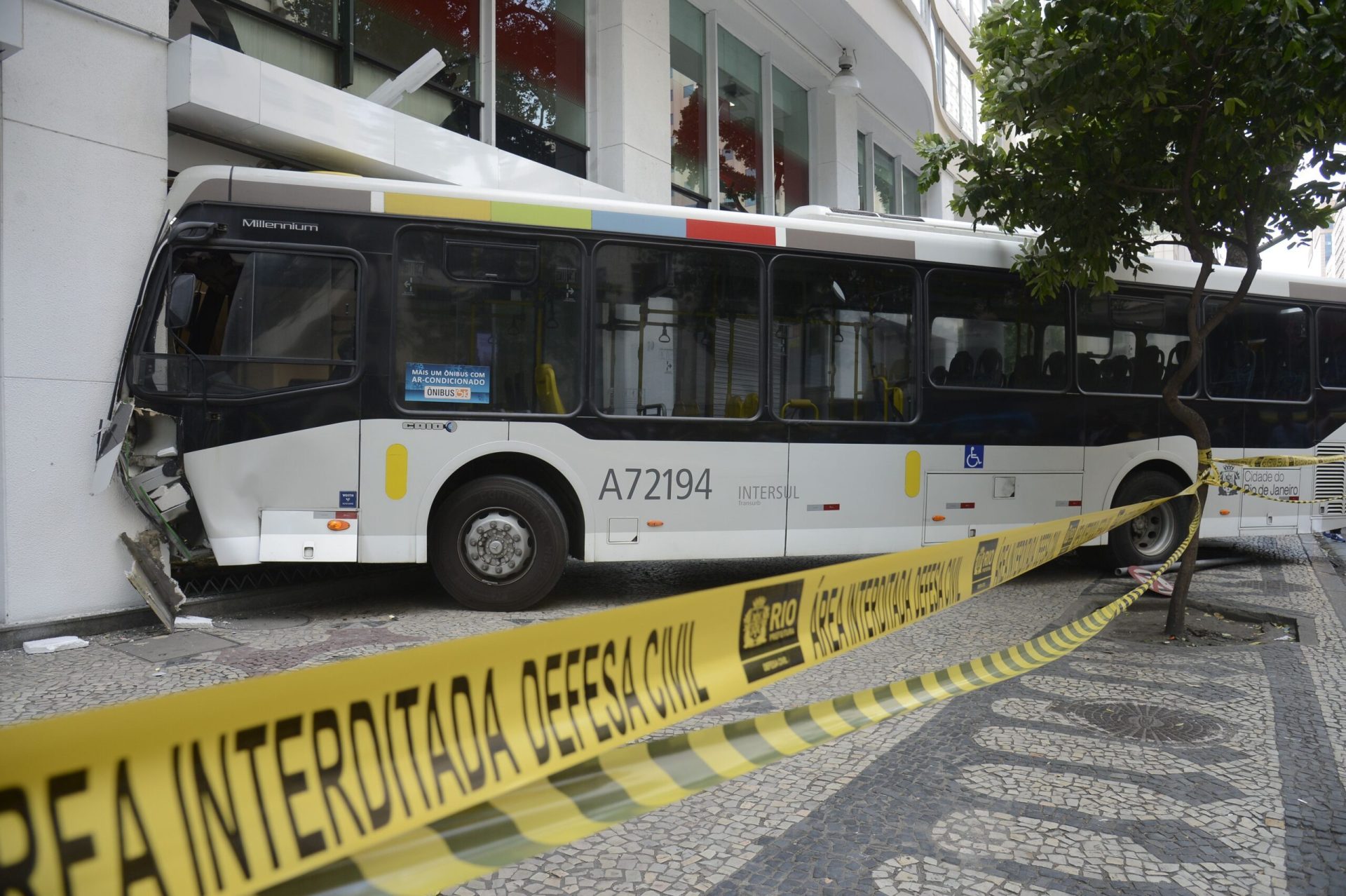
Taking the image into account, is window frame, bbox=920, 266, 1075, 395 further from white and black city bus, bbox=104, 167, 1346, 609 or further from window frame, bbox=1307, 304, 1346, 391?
window frame, bbox=1307, 304, 1346, 391

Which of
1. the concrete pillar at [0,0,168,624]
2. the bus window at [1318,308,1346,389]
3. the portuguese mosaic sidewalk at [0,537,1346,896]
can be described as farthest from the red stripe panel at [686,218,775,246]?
the bus window at [1318,308,1346,389]

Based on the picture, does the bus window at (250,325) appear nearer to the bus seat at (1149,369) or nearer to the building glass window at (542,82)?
the building glass window at (542,82)

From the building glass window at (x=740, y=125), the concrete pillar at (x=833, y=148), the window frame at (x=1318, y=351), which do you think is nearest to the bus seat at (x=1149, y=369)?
the window frame at (x=1318, y=351)

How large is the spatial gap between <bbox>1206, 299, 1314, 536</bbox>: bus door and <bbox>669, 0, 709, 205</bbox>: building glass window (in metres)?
7.99

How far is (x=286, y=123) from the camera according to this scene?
8.54m

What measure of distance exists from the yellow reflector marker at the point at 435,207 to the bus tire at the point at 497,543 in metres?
1.99

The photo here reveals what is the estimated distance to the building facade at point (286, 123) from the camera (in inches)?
251

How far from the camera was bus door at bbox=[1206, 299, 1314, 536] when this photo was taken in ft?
32.8

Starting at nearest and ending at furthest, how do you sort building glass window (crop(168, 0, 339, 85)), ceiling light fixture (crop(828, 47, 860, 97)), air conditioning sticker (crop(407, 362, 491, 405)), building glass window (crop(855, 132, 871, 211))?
air conditioning sticker (crop(407, 362, 491, 405)) < building glass window (crop(168, 0, 339, 85)) < ceiling light fixture (crop(828, 47, 860, 97)) < building glass window (crop(855, 132, 871, 211))

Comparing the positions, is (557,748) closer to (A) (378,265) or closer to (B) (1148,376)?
(A) (378,265)

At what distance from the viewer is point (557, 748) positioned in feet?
6.15

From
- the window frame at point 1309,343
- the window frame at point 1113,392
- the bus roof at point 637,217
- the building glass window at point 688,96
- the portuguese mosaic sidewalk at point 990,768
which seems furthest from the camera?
the building glass window at point 688,96

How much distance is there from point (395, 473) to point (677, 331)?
2.49 m

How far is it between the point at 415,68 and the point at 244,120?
2403 millimetres
